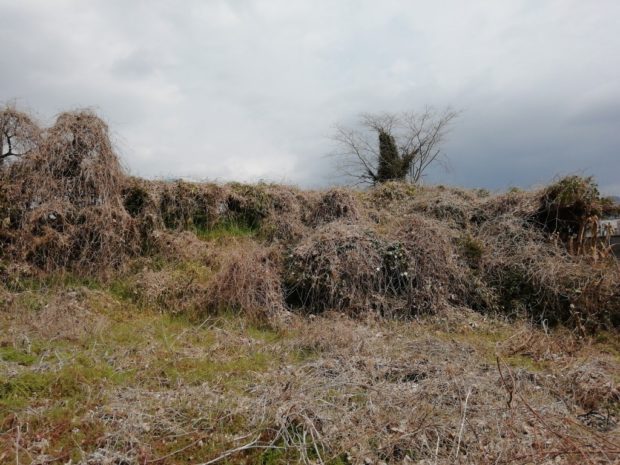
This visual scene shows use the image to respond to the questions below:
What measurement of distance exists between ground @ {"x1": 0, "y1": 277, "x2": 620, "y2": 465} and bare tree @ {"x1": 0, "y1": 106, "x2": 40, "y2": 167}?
3.12 m

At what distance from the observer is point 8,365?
4852 mm

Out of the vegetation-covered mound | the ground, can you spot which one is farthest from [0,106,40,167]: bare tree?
Result: the ground

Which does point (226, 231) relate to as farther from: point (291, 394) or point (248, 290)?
point (291, 394)

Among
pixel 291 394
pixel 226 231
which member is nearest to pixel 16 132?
pixel 226 231

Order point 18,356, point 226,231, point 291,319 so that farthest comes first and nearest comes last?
point 226,231 → point 291,319 → point 18,356

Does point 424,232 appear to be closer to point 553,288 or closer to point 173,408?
point 553,288

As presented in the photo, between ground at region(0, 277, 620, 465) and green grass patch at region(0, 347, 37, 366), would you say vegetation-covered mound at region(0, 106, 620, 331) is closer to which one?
ground at region(0, 277, 620, 465)

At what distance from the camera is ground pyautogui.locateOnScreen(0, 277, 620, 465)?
141 inches

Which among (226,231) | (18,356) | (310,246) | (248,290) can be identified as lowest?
(18,356)

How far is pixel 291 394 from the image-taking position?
4.20 m

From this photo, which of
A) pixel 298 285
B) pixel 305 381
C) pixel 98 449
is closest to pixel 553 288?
pixel 298 285

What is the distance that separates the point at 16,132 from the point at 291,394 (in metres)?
7.69

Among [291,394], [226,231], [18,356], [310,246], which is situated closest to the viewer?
[291,394]

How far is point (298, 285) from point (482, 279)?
11.1 ft
